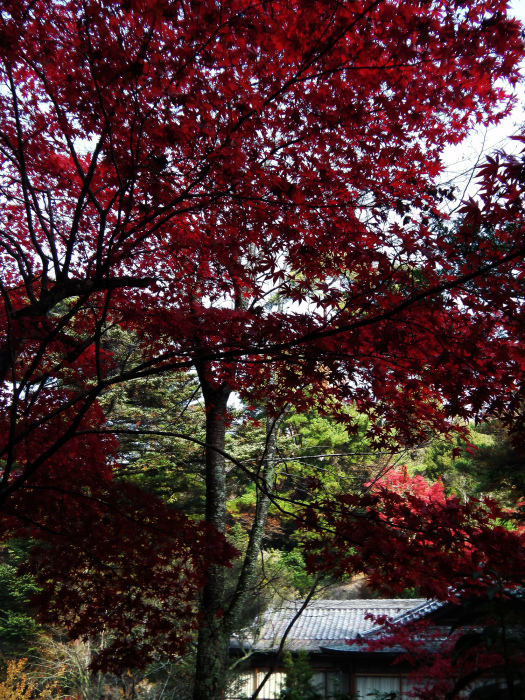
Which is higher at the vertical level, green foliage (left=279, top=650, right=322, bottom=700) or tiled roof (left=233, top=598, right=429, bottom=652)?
tiled roof (left=233, top=598, right=429, bottom=652)

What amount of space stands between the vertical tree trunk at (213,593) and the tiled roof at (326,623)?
765 cm

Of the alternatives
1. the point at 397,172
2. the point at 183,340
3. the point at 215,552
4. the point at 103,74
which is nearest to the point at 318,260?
the point at 397,172

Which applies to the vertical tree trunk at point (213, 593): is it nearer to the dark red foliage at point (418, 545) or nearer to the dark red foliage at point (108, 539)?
the dark red foliage at point (108, 539)

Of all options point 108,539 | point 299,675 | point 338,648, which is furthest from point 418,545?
point 338,648

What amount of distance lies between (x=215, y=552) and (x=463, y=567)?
2.06 m

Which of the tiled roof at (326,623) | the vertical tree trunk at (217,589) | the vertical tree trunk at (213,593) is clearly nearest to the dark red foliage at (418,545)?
the vertical tree trunk at (217,589)

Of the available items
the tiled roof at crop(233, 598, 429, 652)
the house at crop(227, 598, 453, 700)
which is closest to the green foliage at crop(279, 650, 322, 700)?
the house at crop(227, 598, 453, 700)

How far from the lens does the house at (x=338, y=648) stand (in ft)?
38.3

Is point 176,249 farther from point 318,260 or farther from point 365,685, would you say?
point 365,685

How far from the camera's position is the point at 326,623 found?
15.4 m

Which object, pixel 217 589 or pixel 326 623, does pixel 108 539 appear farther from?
pixel 326 623

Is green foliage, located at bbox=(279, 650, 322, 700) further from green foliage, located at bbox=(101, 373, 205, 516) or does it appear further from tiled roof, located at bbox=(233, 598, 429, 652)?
green foliage, located at bbox=(101, 373, 205, 516)

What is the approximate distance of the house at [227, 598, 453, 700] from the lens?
38.3 feet

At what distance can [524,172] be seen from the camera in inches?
109
